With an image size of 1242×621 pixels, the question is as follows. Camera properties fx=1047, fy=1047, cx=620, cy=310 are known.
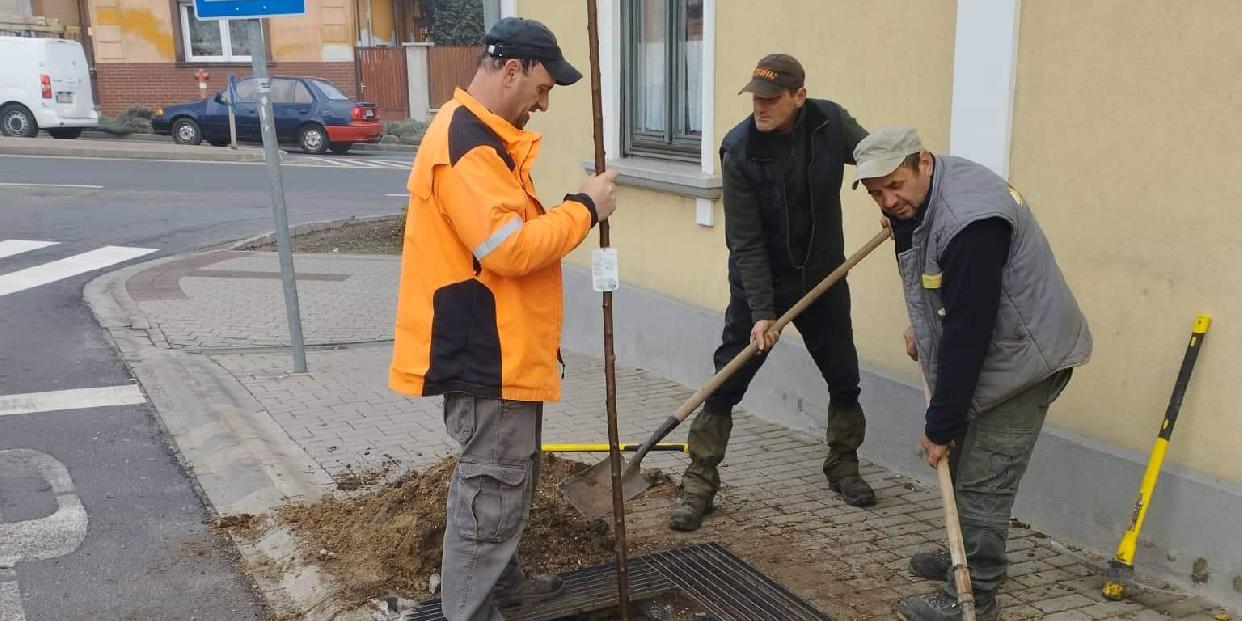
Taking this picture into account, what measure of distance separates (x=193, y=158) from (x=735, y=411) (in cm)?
1815

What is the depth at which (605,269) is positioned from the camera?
10.8ft

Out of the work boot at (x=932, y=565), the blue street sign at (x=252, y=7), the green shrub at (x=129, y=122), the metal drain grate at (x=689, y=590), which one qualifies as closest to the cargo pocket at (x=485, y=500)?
the metal drain grate at (x=689, y=590)

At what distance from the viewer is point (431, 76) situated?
30.2 m

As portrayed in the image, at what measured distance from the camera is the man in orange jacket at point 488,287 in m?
2.91

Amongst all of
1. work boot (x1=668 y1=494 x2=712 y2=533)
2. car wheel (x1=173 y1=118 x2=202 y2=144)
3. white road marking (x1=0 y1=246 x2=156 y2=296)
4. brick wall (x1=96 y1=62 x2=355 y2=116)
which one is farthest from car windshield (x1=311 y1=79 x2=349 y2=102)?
work boot (x1=668 y1=494 x2=712 y2=533)

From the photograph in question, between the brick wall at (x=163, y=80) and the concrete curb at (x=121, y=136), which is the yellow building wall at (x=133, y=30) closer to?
the brick wall at (x=163, y=80)

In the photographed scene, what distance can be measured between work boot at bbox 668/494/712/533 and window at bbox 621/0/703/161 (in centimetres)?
246

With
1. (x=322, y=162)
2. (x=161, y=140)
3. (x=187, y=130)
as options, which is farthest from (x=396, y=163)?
(x=161, y=140)

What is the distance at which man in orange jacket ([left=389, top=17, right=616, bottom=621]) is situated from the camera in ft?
9.54

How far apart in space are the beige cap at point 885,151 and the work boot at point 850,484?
188 centimetres

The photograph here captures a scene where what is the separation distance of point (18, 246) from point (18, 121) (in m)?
14.2

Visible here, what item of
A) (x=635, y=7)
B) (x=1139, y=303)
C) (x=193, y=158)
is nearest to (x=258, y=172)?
(x=193, y=158)

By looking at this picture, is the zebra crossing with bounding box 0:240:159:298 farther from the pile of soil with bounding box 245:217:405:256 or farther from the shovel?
the shovel

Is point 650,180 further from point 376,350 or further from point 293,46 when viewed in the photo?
point 293,46
